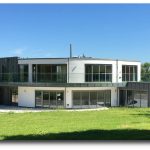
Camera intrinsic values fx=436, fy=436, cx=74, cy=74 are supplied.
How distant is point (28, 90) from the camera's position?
40.5 m

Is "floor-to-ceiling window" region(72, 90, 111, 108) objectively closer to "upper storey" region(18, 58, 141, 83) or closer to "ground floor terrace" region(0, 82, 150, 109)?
"ground floor terrace" region(0, 82, 150, 109)

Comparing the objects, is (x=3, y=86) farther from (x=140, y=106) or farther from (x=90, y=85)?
(x=140, y=106)

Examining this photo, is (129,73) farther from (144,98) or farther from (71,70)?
A: (71,70)

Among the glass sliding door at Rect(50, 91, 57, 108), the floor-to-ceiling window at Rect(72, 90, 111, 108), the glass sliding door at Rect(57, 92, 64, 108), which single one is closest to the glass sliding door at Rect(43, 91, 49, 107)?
the glass sliding door at Rect(50, 91, 57, 108)

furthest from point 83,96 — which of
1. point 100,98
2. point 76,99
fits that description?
point 100,98

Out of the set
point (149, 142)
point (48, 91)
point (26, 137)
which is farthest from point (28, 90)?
point (149, 142)

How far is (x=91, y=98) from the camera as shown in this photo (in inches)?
1565

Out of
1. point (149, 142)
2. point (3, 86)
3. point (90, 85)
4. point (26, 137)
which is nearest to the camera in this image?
point (149, 142)

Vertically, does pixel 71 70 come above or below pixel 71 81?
above

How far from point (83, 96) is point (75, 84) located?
63.8 inches

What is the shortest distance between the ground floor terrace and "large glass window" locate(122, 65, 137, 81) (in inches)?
67.1

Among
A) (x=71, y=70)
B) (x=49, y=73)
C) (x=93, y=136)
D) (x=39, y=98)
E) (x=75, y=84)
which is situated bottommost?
(x=93, y=136)

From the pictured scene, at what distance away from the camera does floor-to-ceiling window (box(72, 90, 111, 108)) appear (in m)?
39.3

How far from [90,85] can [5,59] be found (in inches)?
413
